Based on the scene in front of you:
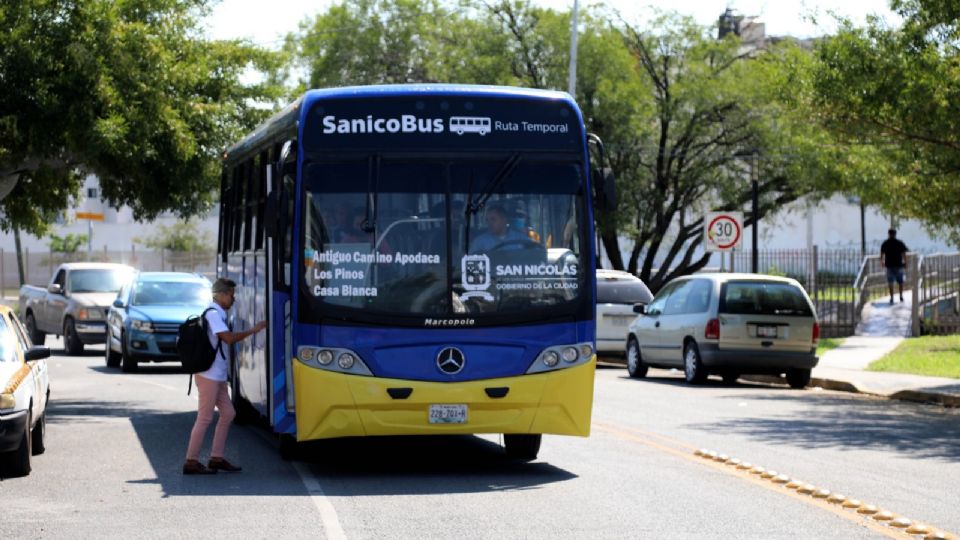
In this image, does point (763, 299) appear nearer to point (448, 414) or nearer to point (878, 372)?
point (878, 372)

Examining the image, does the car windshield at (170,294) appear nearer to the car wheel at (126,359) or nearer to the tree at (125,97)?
the car wheel at (126,359)

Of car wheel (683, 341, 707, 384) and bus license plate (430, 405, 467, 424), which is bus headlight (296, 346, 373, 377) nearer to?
bus license plate (430, 405, 467, 424)

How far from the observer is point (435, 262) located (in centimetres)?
1228

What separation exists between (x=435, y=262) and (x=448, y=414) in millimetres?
1193

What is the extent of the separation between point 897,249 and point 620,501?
85.0 ft

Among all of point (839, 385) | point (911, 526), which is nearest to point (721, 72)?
point (839, 385)

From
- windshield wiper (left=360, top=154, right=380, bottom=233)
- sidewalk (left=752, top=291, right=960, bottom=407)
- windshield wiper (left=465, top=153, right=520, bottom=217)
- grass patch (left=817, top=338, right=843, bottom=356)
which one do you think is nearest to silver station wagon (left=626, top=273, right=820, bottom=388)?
sidewalk (left=752, top=291, right=960, bottom=407)

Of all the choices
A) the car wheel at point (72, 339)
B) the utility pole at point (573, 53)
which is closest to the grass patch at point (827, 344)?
the utility pole at point (573, 53)

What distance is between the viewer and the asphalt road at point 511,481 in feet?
32.4

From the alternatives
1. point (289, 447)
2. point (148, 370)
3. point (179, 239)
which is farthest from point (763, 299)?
point (179, 239)

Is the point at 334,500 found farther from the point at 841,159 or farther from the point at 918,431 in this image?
the point at 841,159

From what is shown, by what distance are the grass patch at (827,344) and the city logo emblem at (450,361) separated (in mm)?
18881

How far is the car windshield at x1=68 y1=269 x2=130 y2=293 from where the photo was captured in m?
33.0

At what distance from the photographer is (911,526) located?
977 cm
